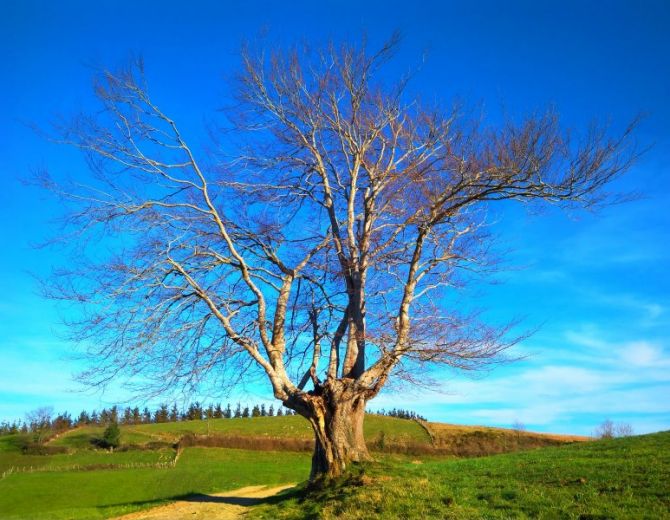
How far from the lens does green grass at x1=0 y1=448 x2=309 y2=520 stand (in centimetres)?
3525

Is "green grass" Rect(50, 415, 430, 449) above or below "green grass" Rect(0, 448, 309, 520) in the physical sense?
above

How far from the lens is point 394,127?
49.7 ft

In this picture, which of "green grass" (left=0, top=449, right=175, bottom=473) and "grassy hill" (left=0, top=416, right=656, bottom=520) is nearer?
"grassy hill" (left=0, top=416, right=656, bottom=520)

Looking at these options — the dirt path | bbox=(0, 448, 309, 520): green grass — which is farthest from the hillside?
the dirt path

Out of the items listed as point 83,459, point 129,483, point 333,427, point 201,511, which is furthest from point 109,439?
point 333,427

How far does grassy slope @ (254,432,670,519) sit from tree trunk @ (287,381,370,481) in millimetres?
708

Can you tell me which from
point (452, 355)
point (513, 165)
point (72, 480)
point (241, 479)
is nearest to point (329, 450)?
point (452, 355)

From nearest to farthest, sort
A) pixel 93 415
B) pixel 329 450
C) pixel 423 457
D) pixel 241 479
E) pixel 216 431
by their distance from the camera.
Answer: pixel 329 450 → pixel 241 479 → pixel 423 457 → pixel 216 431 → pixel 93 415

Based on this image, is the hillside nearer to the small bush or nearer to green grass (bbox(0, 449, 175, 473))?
the small bush

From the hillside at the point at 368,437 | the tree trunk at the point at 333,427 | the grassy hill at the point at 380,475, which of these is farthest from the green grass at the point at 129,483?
the tree trunk at the point at 333,427

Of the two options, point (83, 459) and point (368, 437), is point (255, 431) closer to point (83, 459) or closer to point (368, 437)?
point (368, 437)

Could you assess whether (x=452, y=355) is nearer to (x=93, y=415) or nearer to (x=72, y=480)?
(x=72, y=480)

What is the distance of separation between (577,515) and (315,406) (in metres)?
6.38

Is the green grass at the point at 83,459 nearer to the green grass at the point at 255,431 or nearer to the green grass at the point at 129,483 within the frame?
the green grass at the point at 129,483
